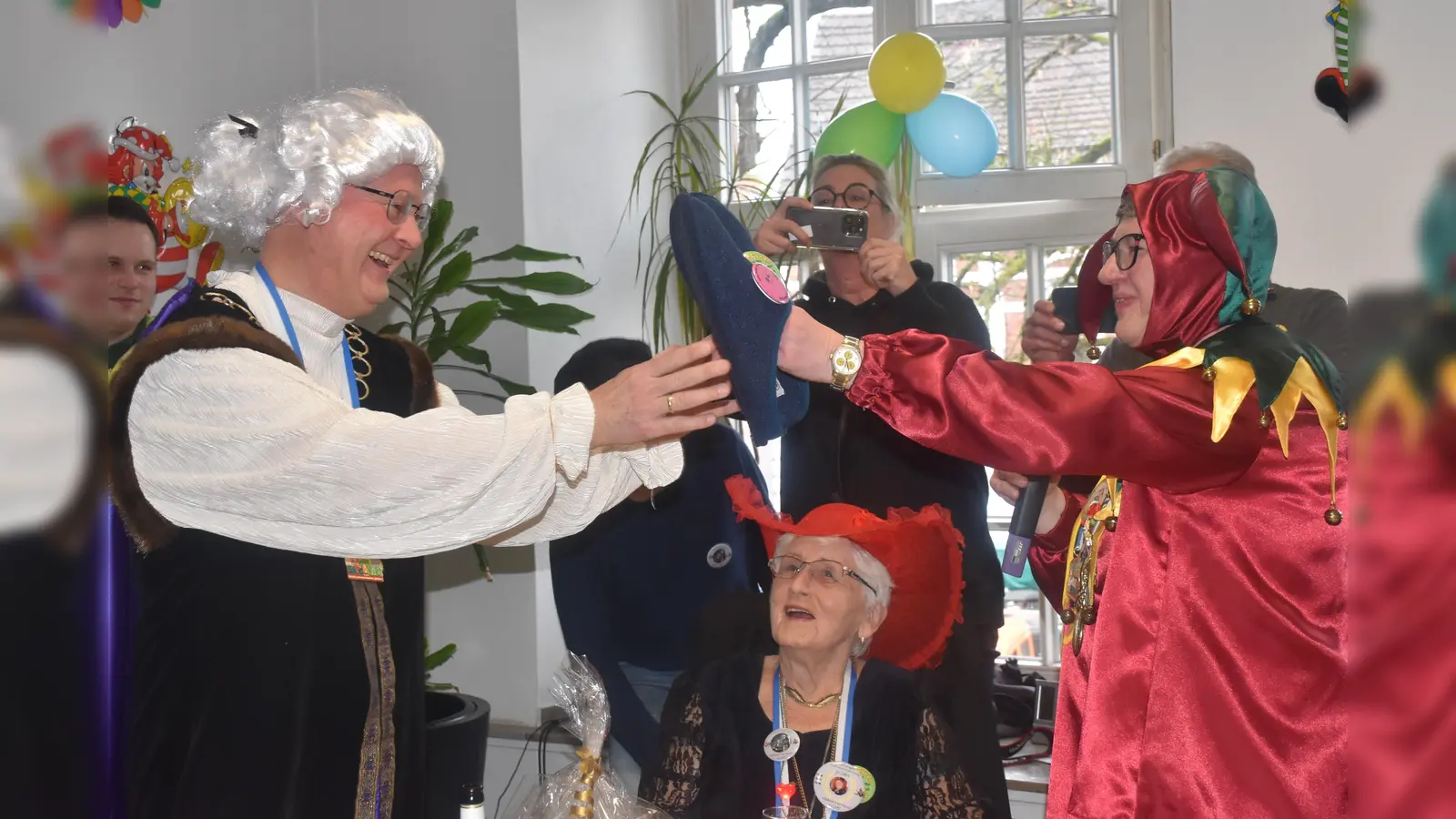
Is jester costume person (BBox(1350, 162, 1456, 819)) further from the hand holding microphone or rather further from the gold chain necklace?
the gold chain necklace

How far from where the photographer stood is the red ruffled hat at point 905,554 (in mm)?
2490

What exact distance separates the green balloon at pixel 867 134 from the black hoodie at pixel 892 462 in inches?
31.9

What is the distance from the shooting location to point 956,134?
11.5 ft

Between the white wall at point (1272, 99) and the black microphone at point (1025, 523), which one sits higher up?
the white wall at point (1272, 99)

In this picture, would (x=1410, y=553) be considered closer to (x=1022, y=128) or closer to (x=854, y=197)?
(x=854, y=197)

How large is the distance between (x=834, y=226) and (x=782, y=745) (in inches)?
47.4

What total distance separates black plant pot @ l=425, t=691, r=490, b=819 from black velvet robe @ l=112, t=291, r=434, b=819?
1.44m

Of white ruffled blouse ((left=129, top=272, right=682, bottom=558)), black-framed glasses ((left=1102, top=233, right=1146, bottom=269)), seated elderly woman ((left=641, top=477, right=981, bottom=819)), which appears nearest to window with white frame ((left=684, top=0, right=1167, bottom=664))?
seated elderly woman ((left=641, top=477, right=981, bottom=819))

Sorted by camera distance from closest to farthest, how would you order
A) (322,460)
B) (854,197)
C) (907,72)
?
1. (322,460)
2. (854,197)
3. (907,72)

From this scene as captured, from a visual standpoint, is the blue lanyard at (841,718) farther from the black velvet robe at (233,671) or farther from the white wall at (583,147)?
the white wall at (583,147)

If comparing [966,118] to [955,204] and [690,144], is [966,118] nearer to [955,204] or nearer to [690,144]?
[955,204]

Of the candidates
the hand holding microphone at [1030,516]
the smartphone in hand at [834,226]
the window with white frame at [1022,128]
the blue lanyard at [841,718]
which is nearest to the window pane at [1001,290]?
the window with white frame at [1022,128]

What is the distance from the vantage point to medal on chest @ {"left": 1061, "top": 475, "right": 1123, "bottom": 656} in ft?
5.78

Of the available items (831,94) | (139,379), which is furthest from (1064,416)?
(831,94)
